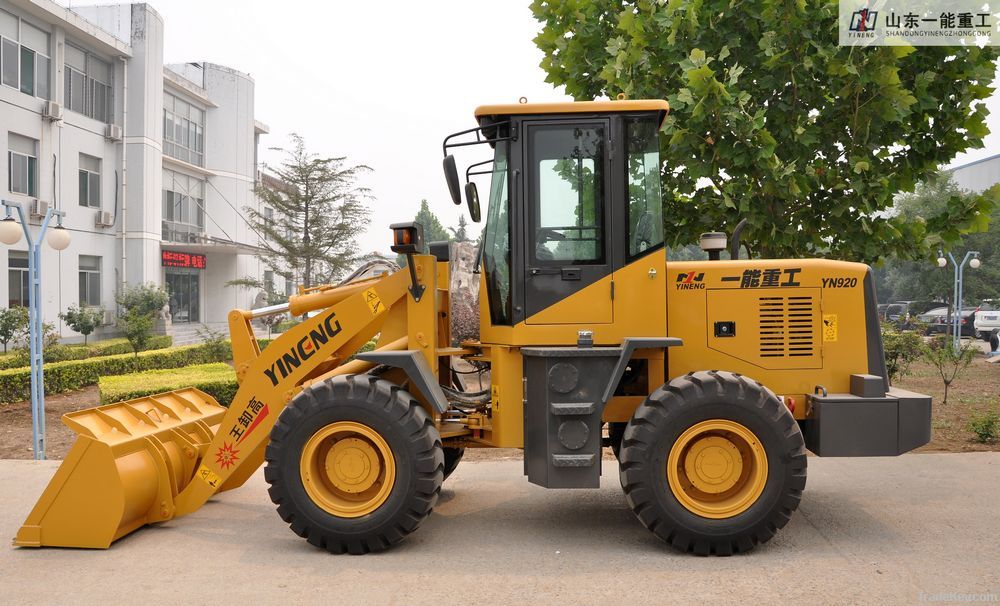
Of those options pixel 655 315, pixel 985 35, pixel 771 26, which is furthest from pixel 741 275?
pixel 985 35

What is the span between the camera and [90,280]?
92.1ft

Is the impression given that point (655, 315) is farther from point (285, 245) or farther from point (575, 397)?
point (285, 245)

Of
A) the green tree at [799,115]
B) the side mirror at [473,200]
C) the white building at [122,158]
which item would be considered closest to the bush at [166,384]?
the side mirror at [473,200]

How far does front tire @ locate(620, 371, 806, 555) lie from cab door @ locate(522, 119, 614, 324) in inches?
32.3

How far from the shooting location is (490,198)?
5.82 meters

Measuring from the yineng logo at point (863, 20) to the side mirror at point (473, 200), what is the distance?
432 cm

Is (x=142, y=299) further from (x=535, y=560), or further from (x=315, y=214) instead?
(x=535, y=560)

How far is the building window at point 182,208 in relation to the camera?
3472cm

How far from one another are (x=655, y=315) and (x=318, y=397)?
2511mm


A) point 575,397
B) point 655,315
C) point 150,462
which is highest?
point 655,315

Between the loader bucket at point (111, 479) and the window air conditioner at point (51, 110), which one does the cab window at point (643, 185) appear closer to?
the loader bucket at point (111, 479)

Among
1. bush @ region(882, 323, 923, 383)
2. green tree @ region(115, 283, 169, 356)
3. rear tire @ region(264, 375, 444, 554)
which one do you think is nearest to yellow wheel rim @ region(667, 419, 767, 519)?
rear tire @ region(264, 375, 444, 554)

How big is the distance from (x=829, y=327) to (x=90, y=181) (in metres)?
28.6

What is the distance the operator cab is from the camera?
5551 mm
